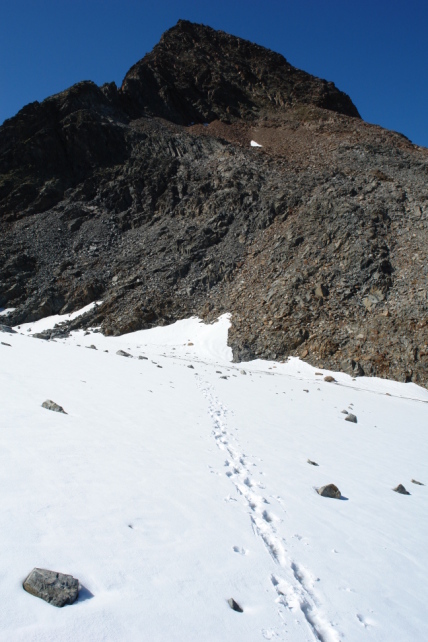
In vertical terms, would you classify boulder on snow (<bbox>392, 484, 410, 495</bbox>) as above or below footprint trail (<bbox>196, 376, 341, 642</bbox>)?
above

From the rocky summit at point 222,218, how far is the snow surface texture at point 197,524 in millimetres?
15640

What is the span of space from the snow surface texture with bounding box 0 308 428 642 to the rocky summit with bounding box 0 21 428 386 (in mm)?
15640

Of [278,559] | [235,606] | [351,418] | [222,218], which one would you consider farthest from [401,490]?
[222,218]

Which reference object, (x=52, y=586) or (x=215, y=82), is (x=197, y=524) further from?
(x=215, y=82)

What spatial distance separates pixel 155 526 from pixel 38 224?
44.7 metres

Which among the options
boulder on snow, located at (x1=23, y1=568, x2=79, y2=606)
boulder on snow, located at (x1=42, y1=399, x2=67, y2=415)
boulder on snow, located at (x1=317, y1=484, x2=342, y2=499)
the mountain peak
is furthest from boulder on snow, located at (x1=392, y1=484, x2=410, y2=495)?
the mountain peak

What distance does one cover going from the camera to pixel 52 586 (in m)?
2.72

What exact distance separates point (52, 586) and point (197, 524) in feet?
5.99

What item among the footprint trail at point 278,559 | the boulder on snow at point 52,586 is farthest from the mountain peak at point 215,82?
the boulder on snow at point 52,586

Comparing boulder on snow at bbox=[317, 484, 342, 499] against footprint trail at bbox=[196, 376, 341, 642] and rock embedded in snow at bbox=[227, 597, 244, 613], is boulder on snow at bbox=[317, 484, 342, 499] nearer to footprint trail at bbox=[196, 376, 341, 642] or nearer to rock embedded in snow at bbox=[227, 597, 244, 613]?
footprint trail at bbox=[196, 376, 341, 642]

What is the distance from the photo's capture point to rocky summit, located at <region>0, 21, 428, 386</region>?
2534 cm

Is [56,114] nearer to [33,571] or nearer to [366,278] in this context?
[366,278]

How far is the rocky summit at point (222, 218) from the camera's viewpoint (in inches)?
998

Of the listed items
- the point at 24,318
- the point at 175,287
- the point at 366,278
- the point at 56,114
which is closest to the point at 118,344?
the point at 175,287
